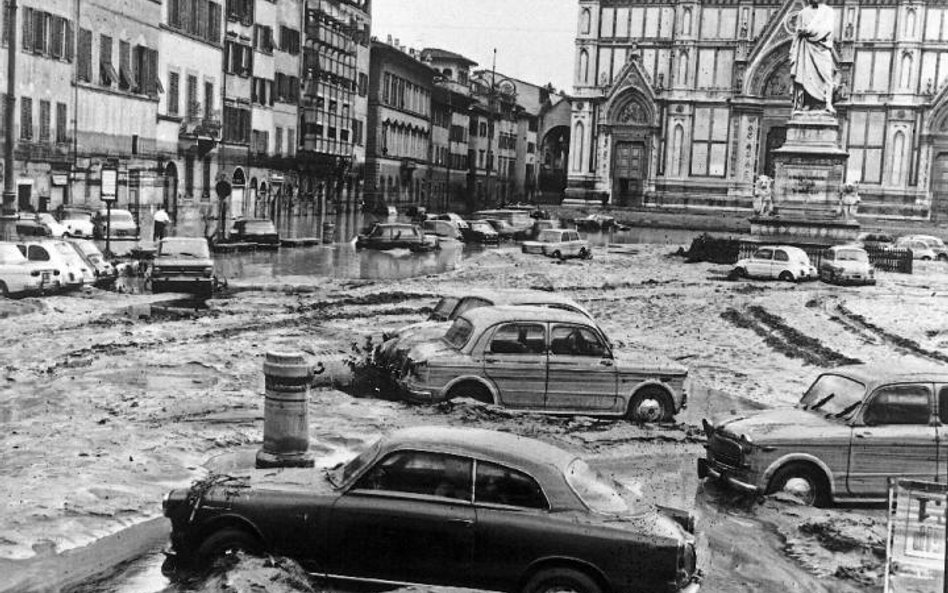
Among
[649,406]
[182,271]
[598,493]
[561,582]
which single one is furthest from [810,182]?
[561,582]

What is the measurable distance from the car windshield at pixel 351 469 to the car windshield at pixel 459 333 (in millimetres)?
5796

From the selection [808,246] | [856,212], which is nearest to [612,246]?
[808,246]

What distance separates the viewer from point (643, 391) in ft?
47.2

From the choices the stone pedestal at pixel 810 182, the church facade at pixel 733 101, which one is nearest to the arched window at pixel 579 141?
the church facade at pixel 733 101

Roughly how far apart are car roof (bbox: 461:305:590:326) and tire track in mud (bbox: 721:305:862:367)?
25.7 feet

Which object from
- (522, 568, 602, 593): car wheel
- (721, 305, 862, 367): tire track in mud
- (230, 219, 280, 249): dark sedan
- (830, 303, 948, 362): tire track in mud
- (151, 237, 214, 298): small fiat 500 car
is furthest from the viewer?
(230, 219, 280, 249): dark sedan

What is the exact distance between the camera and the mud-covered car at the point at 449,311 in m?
15.4

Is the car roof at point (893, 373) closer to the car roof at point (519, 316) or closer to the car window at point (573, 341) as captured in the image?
the car window at point (573, 341)

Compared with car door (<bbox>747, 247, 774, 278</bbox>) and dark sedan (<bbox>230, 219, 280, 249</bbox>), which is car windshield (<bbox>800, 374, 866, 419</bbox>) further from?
dark sedan (<bbox>230, 219, 280, 249</bbox>)

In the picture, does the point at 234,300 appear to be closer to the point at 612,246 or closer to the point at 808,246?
the point at 808,246

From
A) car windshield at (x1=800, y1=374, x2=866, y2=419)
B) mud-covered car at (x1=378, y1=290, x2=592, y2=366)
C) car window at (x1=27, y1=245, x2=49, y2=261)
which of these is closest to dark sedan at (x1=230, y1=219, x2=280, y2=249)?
car window at (x1=27, y1=245, x2=49, y2=261)

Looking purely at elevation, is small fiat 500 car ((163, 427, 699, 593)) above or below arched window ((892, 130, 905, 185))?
below

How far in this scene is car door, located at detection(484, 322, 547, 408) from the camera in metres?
14.0

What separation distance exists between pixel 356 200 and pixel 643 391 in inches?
2725
